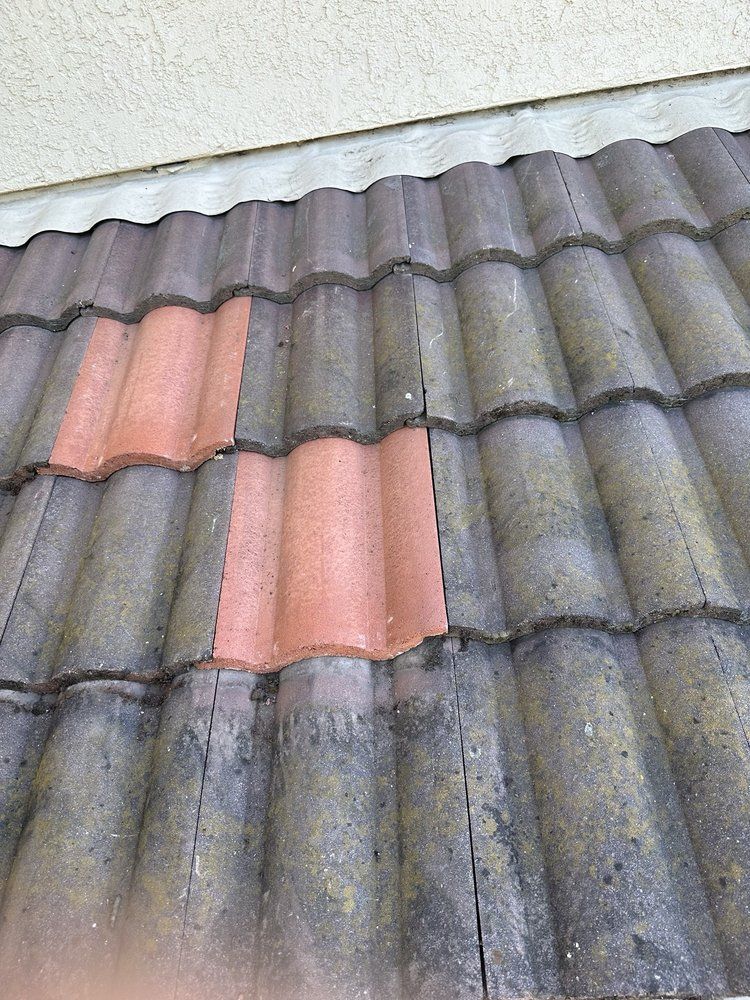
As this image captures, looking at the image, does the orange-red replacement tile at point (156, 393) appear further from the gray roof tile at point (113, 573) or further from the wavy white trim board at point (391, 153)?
the wavy white trim board at point (391, 153)

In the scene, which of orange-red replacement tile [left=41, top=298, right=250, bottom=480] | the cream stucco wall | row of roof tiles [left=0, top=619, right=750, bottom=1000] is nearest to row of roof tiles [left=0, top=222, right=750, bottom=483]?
orange-red replacement tile [left=41, top=298, right=250, bottom=480]

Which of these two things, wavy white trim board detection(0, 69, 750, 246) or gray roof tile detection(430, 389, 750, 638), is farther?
wavy white trim board detection(0, 69, 750, 246)

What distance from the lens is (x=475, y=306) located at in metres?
1.89

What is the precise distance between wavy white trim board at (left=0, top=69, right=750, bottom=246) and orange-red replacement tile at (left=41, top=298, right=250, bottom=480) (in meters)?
0.69

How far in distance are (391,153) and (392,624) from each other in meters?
1.85

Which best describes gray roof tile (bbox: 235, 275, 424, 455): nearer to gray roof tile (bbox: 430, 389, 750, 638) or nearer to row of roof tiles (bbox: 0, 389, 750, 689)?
row of roof tiles (bbox: 0, 389, 750, 689)

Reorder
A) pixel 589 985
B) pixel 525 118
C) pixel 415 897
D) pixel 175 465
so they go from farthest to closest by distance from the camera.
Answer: pixel 525 118
pixel 175 465
pixel 415 897
pixel 589 985

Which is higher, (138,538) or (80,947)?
(138,538)

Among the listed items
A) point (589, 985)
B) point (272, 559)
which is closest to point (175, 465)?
point (272, 559)

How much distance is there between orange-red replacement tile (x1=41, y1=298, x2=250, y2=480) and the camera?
1.65 m

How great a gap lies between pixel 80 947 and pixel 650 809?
0.86 meters

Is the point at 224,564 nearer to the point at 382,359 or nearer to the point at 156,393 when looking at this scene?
the point at 156,393

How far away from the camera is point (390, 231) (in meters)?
2.13

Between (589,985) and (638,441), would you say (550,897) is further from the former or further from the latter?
(638,441)
